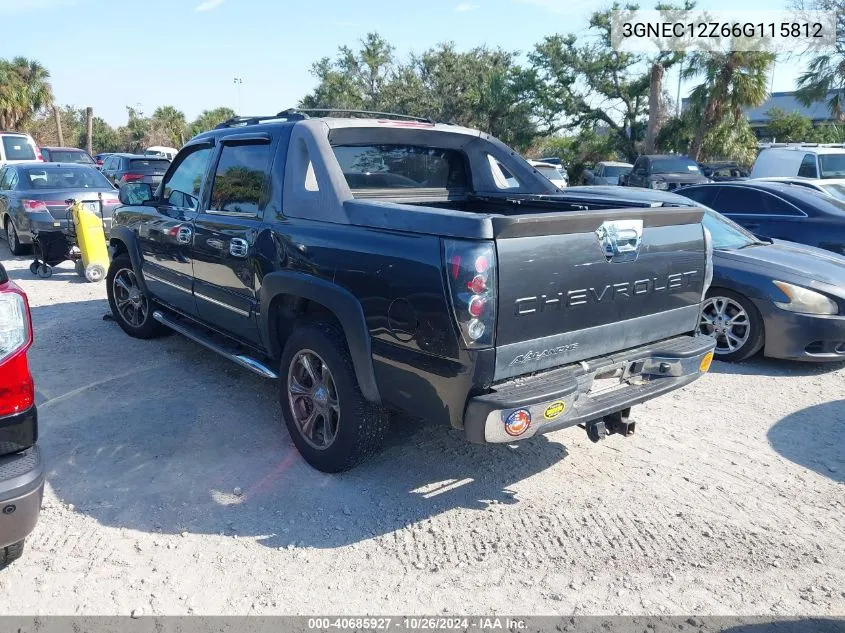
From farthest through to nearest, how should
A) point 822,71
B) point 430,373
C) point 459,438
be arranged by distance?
point 822,71
point 459,438
point 430,373

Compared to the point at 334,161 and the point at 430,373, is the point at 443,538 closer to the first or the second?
the point at 430,373

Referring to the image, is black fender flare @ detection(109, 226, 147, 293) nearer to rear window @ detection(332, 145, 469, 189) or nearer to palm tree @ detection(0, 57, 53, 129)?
rear window @ detection(332, 145, 469, 189)

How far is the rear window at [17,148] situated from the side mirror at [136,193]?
12817 mm

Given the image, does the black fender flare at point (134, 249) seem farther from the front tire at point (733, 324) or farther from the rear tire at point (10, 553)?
the front tire at point (733, 324)

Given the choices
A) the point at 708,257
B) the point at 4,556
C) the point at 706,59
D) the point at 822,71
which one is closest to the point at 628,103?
the point at 706,59

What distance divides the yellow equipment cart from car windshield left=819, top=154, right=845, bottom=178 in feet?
45.2

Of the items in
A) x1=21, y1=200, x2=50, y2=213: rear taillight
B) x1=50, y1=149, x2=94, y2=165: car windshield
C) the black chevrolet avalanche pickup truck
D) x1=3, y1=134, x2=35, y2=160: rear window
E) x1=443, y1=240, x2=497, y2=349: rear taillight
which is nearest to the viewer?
x1=443, y1=240, x2=497, y2=349: rear taillight

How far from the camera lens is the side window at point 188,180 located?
5012 mm

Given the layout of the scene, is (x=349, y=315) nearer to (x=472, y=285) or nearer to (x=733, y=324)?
(x=472, y=285)

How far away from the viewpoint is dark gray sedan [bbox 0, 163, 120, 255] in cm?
1065

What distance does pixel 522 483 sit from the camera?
3.81 meters

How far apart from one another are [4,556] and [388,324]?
1.96 m

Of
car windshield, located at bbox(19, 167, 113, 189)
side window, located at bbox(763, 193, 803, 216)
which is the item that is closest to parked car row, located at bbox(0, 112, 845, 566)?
side window, located at bbox(763, 193, 803, 216)

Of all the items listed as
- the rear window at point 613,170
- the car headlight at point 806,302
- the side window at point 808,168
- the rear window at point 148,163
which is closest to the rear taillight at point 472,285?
the car headlight at point 806,302
